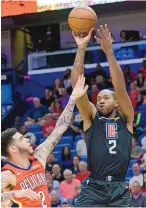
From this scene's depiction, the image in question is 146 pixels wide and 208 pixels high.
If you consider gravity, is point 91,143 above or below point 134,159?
above

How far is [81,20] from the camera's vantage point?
251 inches

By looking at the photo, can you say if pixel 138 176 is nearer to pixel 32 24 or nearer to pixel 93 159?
pixel 93 159

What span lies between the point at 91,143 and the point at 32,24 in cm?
1269

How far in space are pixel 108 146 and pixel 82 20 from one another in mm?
1372

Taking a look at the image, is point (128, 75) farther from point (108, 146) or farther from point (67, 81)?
point (108, 146)

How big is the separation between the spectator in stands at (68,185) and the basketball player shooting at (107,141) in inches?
211

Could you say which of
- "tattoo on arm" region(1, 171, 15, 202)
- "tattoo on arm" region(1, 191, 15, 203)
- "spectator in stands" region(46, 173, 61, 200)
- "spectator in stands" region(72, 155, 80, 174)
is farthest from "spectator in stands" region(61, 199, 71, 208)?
"tattoo on arm" region(1, 191, 15, 203)

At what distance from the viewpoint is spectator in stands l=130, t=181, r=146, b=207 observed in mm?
10098

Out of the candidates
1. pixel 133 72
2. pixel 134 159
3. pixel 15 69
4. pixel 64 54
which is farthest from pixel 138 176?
pixel 15 69

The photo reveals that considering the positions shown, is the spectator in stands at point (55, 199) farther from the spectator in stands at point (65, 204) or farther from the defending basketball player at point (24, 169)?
the defending basketball player at point (24, 169)

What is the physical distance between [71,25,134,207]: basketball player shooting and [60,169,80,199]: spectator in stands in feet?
17.6

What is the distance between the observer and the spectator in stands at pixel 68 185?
11289 mm

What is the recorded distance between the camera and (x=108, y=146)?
582 centimetres

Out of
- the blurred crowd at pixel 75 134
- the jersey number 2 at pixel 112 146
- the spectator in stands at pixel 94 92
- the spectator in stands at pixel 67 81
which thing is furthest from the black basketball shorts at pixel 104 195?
the spectator in stands at pixel 67 81
